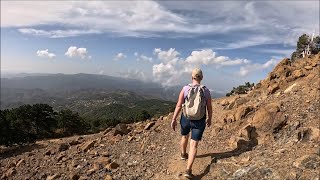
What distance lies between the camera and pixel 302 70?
1894cm

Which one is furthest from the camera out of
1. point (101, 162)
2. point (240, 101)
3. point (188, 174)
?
point (240, 101)

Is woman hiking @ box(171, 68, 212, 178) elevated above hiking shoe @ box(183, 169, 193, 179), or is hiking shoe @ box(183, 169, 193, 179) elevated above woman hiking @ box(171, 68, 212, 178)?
woman hiking @ box(171, 68, 212, 178)

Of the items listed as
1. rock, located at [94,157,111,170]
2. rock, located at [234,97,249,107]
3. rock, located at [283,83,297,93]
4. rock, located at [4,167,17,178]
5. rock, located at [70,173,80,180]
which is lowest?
rock, located at [4,167,17,178]

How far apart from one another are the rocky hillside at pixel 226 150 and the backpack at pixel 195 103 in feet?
6.60

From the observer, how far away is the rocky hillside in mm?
10234

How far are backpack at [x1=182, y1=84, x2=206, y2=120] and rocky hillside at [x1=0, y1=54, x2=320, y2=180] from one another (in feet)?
6.60

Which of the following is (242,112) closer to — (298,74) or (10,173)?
(298,74)

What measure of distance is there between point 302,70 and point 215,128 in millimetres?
7621

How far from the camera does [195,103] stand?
10.0 meters

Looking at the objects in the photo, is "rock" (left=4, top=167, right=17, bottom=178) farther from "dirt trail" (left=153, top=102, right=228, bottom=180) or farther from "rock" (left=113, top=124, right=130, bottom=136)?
"dirt trail" (left=153, top=102, right=228, bottom=180)

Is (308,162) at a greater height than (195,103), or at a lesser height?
lesser

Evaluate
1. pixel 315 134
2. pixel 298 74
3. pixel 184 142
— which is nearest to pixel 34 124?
pixel 298 74

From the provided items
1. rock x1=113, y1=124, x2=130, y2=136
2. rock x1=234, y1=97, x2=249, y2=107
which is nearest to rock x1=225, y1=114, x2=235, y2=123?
rock x1=234, y1=97, x2=249, y2=107

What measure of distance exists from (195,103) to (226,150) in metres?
3.52
